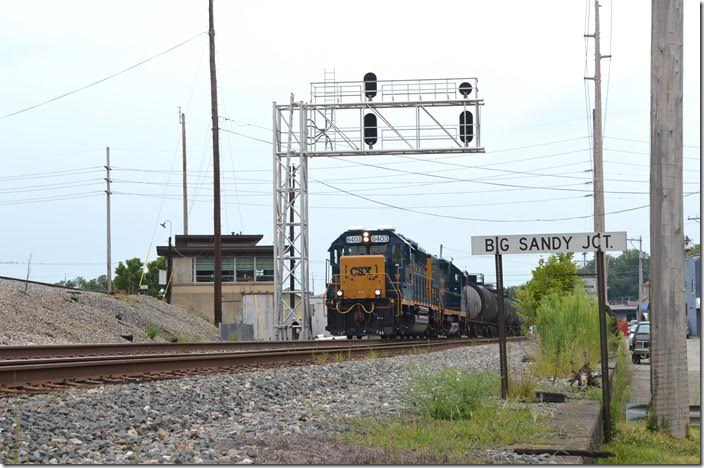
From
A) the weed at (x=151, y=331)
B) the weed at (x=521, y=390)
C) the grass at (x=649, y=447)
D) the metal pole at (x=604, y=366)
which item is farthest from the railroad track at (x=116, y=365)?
the weed at (x=151, y=331)

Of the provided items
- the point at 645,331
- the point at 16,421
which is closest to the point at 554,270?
the point at 645,331

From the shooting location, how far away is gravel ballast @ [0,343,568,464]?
679 centimetres

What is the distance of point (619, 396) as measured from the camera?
1288 centimetres

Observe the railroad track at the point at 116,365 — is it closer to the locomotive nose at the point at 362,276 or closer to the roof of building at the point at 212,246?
the locomotive nose at the point at 362,276

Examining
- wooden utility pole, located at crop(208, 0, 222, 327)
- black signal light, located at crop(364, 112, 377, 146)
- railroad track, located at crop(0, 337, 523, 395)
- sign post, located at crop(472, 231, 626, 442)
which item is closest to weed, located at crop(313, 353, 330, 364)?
railroad track, located at crop(0, 337, 523, 395)

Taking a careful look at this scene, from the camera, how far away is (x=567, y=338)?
15328 millimetres

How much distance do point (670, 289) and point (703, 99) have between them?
2046mm

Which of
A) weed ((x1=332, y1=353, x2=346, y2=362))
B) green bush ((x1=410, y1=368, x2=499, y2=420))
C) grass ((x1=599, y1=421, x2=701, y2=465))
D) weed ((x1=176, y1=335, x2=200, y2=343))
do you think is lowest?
weed ((x1=176, y1=335, x2=200, y2=343))

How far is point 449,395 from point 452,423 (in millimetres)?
692

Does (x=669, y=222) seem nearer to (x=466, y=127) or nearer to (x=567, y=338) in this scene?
(x=567, y=338)

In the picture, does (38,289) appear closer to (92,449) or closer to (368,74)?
(368,74)

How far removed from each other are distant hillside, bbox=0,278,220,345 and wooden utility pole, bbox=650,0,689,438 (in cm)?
1465

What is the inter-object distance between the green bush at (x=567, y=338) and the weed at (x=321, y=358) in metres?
3.76

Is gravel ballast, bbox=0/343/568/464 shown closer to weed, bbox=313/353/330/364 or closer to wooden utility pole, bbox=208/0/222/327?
weed, bbox=313/353/330/364
